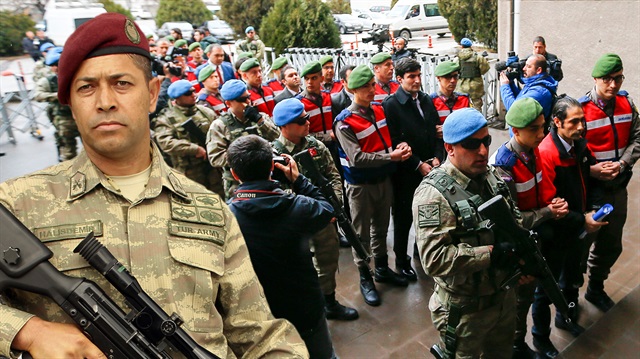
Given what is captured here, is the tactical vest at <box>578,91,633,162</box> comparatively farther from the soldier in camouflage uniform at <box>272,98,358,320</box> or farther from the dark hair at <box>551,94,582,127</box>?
the soldier in camouflage uniform at <box>272,98,358,320</box>

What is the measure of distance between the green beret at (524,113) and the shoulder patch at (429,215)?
3.18 feet

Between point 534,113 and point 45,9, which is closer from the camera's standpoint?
point 534,113

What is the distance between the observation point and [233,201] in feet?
8.63

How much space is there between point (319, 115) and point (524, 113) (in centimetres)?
263

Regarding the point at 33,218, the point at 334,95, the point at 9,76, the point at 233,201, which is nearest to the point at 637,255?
the point at 334,95

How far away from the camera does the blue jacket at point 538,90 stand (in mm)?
5012

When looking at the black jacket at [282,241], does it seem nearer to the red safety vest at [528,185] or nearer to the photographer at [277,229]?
the photographer at [277,229]

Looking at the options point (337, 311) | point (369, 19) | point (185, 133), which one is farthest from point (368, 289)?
point (369, 19)

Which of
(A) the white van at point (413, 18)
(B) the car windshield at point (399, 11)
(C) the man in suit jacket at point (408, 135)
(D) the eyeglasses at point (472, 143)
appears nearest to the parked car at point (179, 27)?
(A) the white van at point (413, 18)

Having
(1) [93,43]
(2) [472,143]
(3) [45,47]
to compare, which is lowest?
(2) [472,143]

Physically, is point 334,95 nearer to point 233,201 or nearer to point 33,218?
point 233,201

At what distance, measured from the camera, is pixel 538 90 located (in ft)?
16.7

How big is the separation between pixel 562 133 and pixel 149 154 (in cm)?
295

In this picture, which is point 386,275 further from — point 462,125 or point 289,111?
point 462,125
